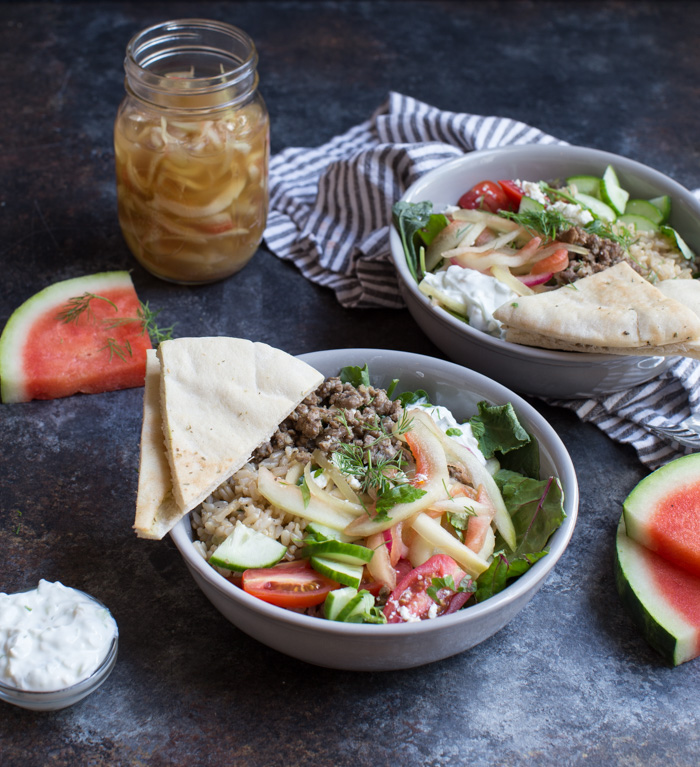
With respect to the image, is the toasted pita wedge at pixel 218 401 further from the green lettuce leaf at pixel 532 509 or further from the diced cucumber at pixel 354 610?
the green lettuce leaf at pixel 532 509

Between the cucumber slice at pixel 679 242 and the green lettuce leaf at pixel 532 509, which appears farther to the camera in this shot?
the cucumber slice at pixel 679 242

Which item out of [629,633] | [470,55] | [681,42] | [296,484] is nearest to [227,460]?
[296,484]

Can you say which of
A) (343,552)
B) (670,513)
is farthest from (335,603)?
(670,513)

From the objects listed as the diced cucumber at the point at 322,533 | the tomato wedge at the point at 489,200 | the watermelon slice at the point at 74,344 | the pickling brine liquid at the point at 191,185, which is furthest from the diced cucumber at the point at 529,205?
the diced cucumber at the point at 322,533

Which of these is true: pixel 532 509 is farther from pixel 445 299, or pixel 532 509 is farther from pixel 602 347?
pixel 445 299

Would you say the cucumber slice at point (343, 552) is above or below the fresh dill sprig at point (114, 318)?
above
